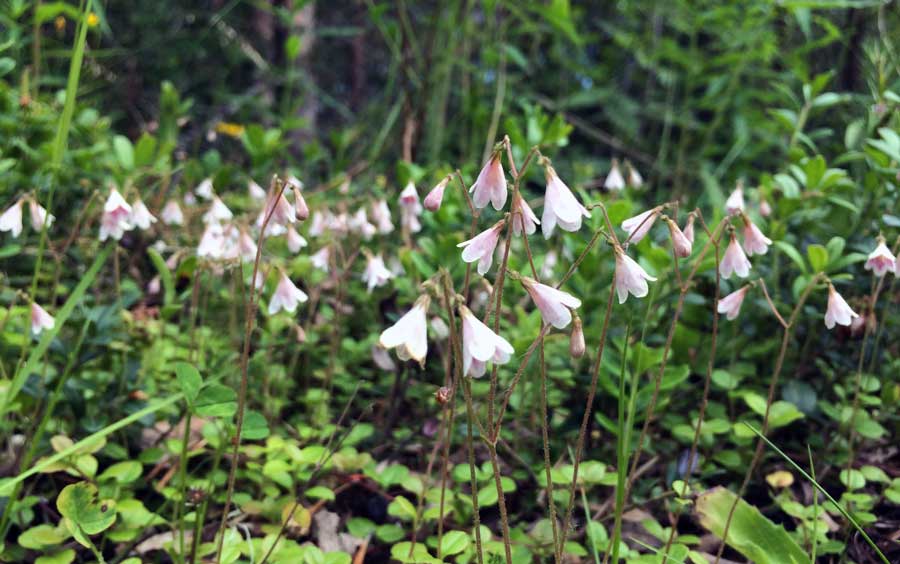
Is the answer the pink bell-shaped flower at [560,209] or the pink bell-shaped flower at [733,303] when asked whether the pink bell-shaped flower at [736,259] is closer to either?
the pink bell-shaped flower at [733,303]

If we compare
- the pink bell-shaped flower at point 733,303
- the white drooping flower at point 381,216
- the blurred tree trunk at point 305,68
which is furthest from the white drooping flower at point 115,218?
the blurred tree trunk at point 305,68

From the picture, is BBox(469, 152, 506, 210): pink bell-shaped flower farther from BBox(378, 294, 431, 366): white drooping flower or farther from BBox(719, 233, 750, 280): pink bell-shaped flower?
BBox(719, 233, 750, 280): pink bell-shaped flower

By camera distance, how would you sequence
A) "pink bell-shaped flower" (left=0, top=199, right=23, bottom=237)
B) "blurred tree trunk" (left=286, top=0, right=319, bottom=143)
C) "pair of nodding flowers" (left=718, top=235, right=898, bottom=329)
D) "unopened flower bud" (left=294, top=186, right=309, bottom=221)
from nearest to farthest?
1. "unopened flower bud" (left=294, top=186, right=309, bottom=221)
2. "pair of nodding flowers" (left=718, top=235, right=898, bottom=329)
3. "pink bell-shaped flower" (left=0, top=199, right=23, bottom=237)
4. "blurred tree trunk" (left=286, top=0, right=319, bottom=143)

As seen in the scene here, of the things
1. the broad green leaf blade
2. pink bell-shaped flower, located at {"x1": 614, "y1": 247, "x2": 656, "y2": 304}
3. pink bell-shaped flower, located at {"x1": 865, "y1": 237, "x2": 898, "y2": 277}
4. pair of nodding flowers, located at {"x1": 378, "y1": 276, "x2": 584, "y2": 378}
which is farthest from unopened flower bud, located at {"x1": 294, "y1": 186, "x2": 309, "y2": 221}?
pink bell-shaped flower, located at {"x1": 865, "y1": 237, "x2": 898, "y2": 277}

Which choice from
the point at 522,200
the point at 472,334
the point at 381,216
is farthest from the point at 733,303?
the point at 381,216

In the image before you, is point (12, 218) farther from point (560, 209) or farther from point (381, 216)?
point (560, 209)

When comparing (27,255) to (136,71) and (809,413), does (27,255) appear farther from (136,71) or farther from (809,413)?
(136,71)
